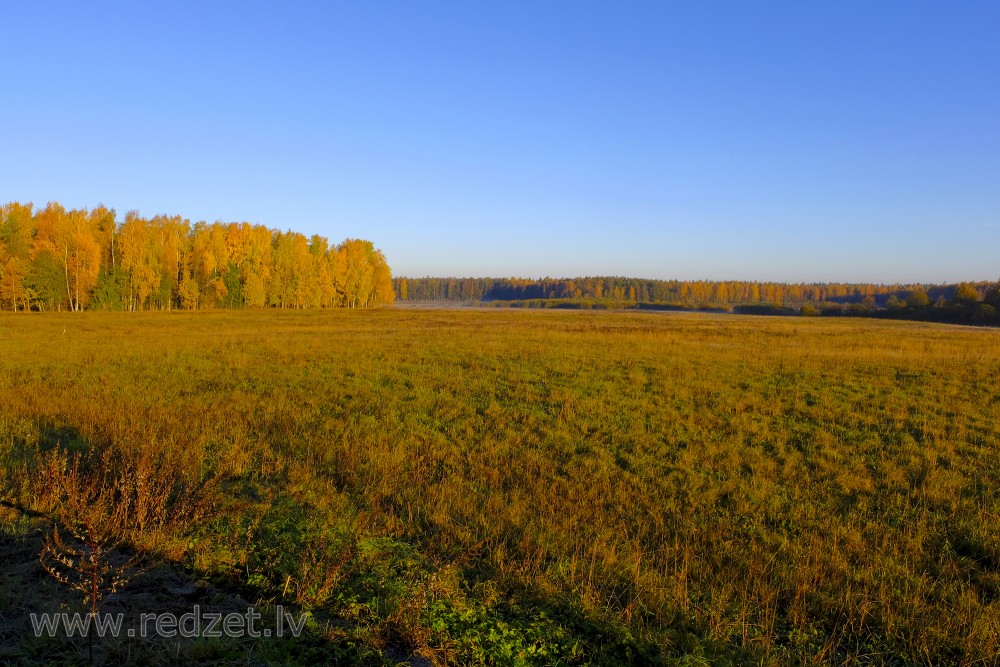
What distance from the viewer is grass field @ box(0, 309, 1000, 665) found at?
4008 millimetres

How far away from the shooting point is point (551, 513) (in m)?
6.43

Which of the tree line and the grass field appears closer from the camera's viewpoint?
the grass field

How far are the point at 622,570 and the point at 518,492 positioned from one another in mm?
2210

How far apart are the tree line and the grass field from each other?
56815 millimetres

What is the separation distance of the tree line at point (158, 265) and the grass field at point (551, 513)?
56815mm

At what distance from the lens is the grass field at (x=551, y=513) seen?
13.1 ft

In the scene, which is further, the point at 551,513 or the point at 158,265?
the point at 158,265

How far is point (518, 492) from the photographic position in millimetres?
7074

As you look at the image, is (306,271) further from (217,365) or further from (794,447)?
(794,447)

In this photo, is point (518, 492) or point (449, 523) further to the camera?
point (518, 492)

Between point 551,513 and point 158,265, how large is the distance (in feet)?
252

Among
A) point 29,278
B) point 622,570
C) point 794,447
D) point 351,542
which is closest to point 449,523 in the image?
point 351,542

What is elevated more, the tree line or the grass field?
the tree line

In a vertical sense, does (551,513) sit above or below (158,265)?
below
